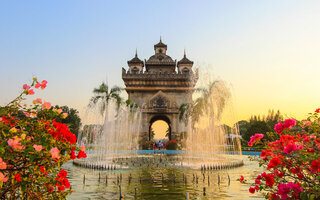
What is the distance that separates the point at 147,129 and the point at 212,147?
22.8 m

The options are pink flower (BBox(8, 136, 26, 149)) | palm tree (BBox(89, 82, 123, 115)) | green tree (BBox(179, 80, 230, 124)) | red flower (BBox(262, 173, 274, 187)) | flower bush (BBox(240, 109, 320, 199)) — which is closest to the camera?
pink flower (BBox(8, 136, 26, 149))

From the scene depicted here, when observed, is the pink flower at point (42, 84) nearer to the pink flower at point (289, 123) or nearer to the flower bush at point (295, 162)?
the flower bush at point (295, 162)

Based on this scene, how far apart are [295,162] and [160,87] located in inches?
1697

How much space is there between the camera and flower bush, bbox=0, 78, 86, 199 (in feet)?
8.84

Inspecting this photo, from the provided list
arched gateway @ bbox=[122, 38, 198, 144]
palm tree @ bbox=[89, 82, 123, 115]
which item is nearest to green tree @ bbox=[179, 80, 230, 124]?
arched gateway @ bbox=[122, 38, 198, 144]

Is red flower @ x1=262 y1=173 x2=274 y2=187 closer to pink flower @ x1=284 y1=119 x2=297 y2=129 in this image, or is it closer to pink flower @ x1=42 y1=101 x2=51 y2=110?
pink flower @ x1=284 y1=119 x2=297 y2=129

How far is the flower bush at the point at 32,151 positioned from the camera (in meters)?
2.70

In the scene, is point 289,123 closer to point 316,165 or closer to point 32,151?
point 316,165

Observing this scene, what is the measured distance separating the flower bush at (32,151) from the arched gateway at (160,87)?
38826 mm

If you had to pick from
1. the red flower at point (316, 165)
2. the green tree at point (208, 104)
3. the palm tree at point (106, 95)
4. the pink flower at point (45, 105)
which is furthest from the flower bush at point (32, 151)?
the palm tree at point (106, 95)

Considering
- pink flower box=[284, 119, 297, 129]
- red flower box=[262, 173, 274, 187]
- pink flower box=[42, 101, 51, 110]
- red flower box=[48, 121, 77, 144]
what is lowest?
red flower box=[262, 173, 274, 187]

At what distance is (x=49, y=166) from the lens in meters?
3.03

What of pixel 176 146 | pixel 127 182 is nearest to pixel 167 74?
pixel 176 146

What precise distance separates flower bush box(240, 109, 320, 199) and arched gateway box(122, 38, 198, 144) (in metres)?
38.2
